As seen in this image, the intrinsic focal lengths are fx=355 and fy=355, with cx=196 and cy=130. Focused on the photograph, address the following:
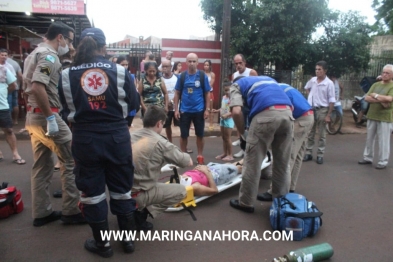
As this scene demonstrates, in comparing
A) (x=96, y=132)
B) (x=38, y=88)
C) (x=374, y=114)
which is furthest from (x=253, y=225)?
(x=374, y=114)

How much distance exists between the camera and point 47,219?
380 centimetres

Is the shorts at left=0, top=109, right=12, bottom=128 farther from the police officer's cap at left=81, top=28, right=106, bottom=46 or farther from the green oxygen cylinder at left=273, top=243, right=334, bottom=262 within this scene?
the green oxygen cylinder at left=273, top=243, right=334, bottom=262

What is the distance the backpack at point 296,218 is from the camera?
3529mm

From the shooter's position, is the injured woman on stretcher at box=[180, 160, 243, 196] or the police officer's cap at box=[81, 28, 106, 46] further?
the injured woman on stretcher at box=[180, 160, 243, 196]

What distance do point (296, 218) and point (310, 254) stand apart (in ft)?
1.61

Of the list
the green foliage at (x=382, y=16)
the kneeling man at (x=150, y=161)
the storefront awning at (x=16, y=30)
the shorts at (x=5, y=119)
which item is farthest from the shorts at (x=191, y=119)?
the green foliage at (x=382, y=16)

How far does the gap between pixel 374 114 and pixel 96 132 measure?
5130 millimetres

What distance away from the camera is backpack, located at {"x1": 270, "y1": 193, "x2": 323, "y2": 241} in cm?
353

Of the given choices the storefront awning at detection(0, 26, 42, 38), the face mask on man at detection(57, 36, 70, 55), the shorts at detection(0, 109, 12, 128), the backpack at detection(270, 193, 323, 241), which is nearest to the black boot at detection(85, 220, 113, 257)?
the backpack at detection(270, 193, 323, 241)

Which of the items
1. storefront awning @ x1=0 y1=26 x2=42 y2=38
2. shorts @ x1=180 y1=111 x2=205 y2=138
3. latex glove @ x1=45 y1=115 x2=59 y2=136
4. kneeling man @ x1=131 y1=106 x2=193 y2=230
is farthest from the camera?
storefront awning @ x1=0 y1=26 x2=42 y2=38

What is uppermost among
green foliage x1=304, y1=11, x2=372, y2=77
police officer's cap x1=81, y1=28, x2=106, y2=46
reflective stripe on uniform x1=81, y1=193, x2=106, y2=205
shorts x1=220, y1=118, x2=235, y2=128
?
green foliage x1=304, y1=11, x2=372, y2=77

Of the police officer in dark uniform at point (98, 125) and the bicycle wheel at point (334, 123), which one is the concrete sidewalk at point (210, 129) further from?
the police officer in dark uniform at point (98, 125)

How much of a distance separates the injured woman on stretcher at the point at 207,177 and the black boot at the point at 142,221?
69 centimetres

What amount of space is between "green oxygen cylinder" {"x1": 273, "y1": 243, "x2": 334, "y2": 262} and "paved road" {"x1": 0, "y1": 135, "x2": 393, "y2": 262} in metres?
0.16
